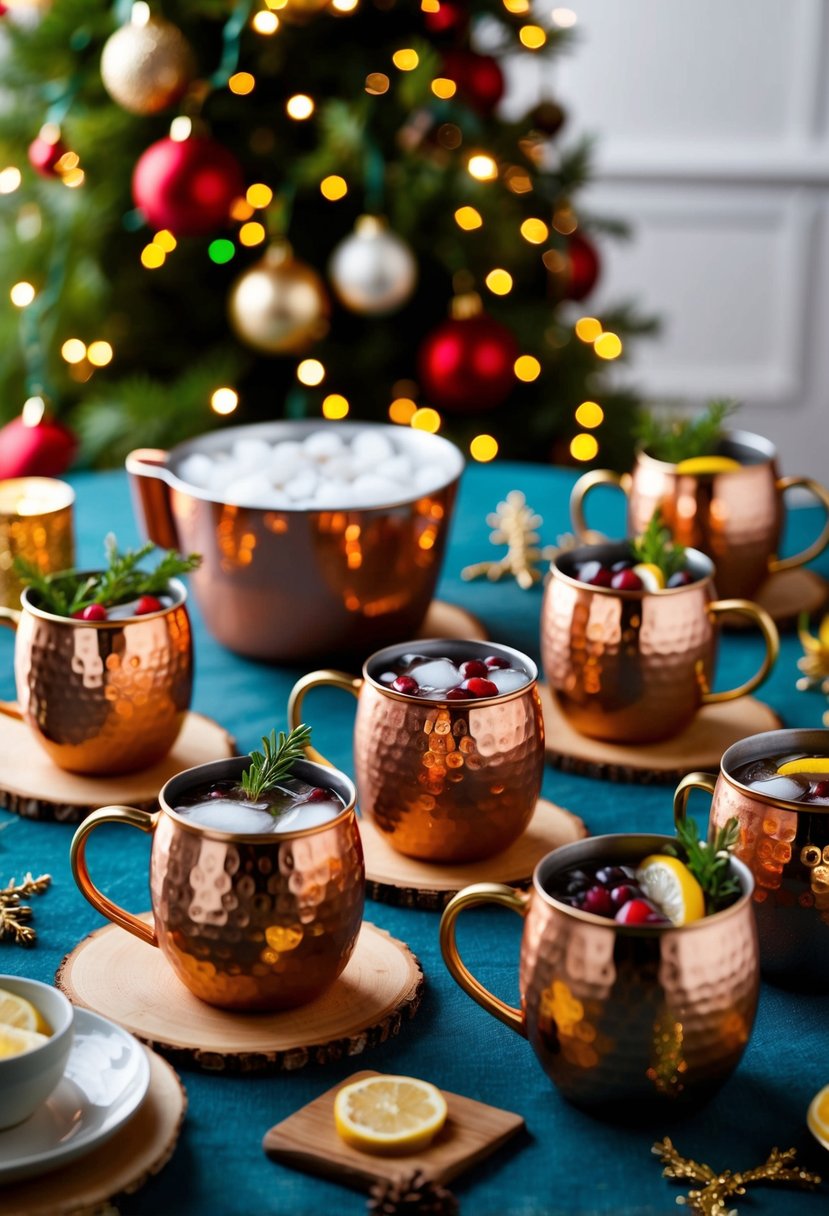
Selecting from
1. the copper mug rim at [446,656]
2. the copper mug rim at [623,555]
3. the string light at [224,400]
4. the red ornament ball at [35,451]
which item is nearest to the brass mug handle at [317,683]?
the copper mug rim at [446,656]

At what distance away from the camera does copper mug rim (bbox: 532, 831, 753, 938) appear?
2.63ft

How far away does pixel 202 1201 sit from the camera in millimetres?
776

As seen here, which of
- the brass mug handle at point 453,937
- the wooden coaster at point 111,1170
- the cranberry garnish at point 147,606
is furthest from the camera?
the cranberry garnish at point 147,606

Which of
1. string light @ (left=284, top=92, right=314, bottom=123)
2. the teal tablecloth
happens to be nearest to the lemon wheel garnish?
the teal tablecloth

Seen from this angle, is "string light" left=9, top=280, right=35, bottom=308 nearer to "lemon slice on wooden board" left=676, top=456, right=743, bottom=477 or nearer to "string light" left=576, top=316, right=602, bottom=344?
"string light" left=576, top=316, right=602, bottom=344

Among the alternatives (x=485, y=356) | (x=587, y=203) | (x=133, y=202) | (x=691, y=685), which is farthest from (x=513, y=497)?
(x=587, y=203)

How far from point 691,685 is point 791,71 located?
3689mm

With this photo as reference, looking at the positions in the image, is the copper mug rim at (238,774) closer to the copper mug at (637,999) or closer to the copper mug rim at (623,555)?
the copper mug at (637,999)

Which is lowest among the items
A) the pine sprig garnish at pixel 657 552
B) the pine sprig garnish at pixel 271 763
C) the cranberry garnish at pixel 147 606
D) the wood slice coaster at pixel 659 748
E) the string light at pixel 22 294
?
the wood slice coaster at pixel 659 748

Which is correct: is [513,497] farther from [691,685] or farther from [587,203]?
[587,203]

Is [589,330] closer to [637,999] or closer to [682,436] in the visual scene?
[682,436]

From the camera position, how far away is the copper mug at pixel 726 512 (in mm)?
1548

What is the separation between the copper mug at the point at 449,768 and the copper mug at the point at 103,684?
0.63ft

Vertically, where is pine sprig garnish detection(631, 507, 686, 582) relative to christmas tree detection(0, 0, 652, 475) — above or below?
below
